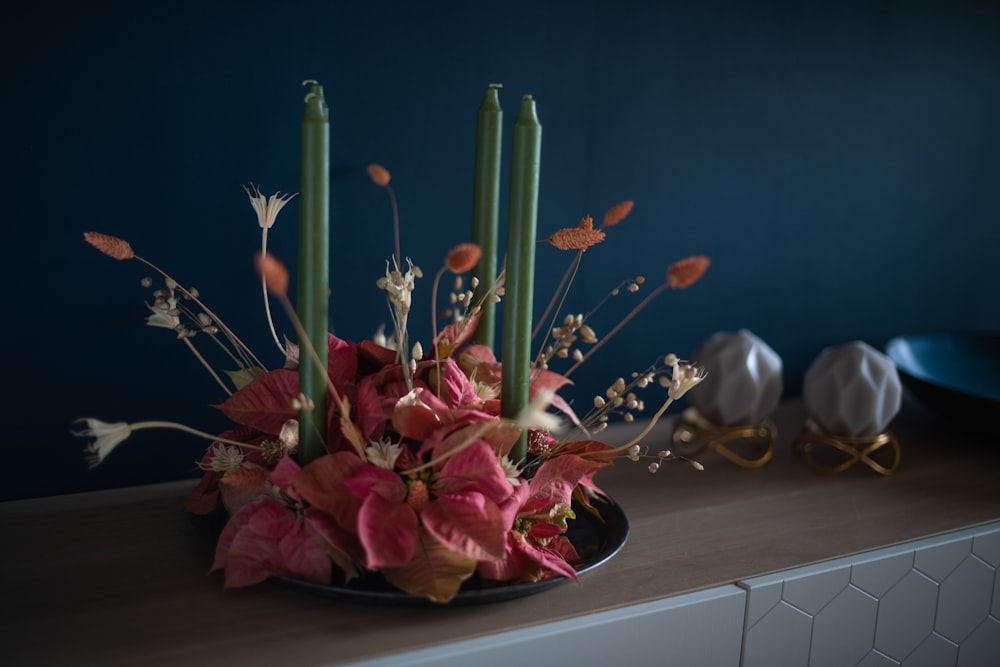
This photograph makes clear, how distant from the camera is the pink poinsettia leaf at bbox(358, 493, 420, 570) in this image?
1.97ft

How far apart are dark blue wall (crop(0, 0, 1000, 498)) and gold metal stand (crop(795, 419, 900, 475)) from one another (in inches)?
8.3

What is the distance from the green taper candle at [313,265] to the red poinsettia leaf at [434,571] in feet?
0.35

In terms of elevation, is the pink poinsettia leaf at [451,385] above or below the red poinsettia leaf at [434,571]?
above

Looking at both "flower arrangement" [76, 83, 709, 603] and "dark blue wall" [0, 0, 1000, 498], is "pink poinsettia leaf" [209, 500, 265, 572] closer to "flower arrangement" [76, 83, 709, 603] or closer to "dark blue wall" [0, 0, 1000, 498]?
"flower arrangement" [76, 83, 709, 603]

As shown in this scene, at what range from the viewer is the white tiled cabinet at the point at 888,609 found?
2.45ft

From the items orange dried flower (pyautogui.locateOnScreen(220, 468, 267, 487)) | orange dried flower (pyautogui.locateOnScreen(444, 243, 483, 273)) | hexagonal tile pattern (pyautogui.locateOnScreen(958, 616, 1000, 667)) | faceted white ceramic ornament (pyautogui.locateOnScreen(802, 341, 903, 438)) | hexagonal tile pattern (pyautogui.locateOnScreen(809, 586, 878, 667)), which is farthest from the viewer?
faceted white ceramic ornament (pyautogui.locateOnScreen(802, 341, 903, 438))

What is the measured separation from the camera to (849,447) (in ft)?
3.31

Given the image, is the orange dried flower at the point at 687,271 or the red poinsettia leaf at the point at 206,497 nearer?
the orange dried flower at the point at 687,271

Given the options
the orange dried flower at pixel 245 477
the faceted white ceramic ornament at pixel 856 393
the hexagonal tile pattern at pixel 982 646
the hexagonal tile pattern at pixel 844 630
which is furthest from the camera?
the faceted white ceramic ornament at pixel 856 393

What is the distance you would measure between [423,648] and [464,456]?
13 centimetres

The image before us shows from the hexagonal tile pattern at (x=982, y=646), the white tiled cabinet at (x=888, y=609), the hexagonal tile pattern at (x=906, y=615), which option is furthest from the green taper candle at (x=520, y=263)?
the hexagonal tile pattern at (x=982, y=646)

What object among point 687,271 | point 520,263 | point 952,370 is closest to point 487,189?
point 520,263

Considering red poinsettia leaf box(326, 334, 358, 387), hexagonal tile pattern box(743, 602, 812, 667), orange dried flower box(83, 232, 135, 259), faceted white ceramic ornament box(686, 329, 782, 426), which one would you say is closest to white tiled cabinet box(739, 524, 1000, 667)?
hexagonal tile pattern box(743, 602, 812, 667)

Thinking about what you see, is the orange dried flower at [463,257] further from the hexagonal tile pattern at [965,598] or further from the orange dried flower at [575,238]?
the hexagonal tile pattern at [965,598]
